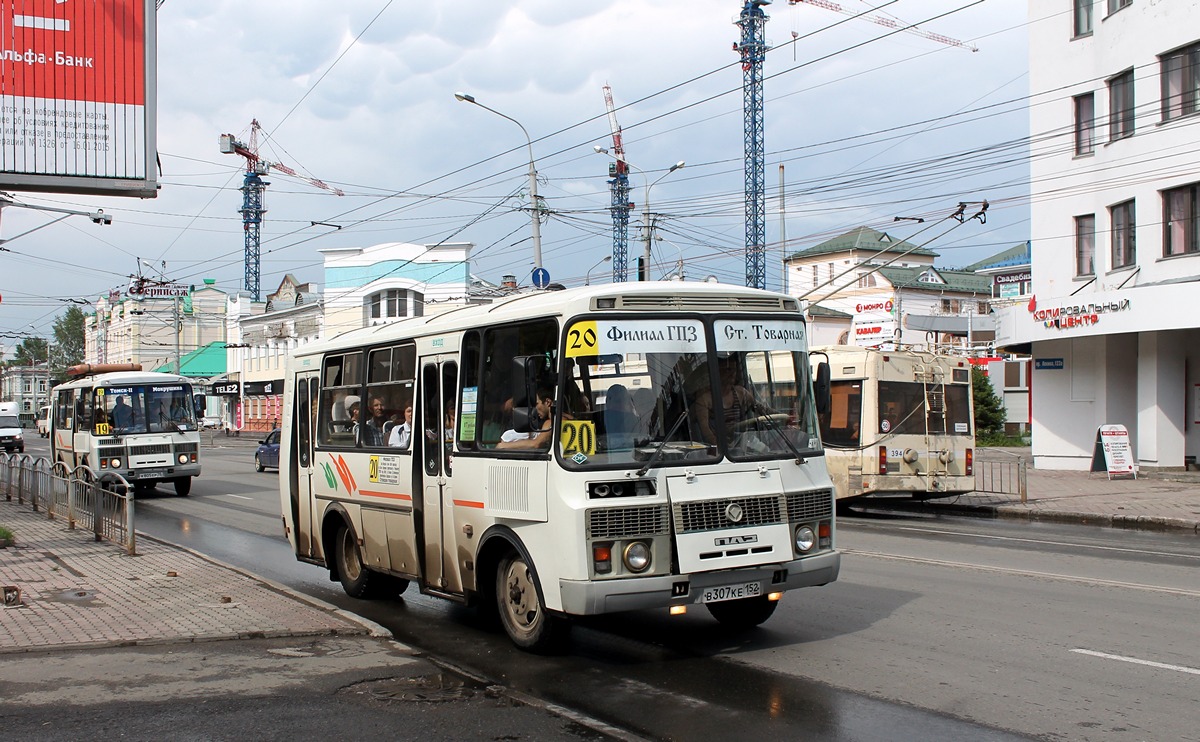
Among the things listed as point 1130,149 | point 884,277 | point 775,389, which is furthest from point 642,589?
point 884,277

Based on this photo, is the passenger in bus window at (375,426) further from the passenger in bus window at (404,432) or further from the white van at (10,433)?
the white van at (10,433)

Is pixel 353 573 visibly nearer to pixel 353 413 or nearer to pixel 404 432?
pixel 353 413

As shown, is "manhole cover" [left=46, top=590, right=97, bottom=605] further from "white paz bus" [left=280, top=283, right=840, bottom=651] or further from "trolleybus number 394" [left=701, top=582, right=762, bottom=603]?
"trolleybus number 394" [left=701, top=582, right=762, bottom=603]

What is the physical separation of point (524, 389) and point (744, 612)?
2.78m

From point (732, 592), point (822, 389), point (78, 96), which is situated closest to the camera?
point (732, 592)

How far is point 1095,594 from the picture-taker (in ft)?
34.3

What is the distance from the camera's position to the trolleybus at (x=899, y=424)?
19.2 metres

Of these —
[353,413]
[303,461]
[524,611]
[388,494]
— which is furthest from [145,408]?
[524,611]

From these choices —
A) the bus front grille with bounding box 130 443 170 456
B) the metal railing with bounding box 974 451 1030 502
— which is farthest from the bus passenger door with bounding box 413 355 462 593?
the bus front grille with bounding box 130 443 170 456

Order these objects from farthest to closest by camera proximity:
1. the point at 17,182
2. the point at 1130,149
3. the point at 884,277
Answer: the point at 884,277
the point at 1130,149
the point at 17,182

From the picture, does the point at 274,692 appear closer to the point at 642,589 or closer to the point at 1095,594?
the point at 642,589

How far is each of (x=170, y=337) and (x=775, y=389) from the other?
94589 mm

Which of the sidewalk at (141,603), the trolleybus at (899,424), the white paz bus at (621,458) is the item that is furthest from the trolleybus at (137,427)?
the white paz bus at (621,458)

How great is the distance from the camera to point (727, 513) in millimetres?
7652
